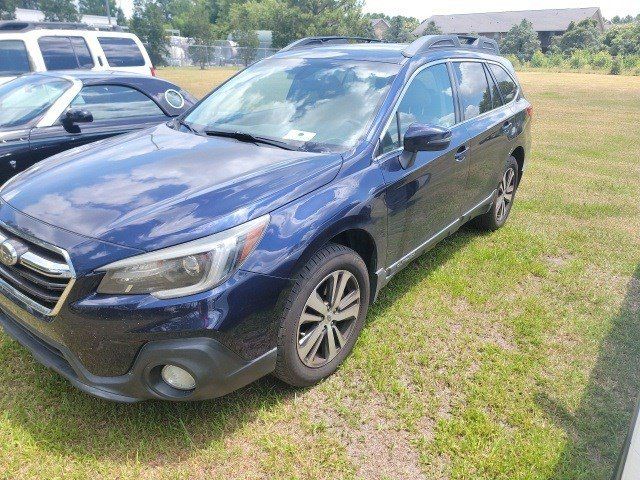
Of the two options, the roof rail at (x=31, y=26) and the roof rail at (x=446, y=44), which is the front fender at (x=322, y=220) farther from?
the roof rail at (x=31, y=26)

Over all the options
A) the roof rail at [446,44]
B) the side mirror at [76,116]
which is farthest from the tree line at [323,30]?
the roof rail at [446,44]

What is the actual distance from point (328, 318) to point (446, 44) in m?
2.61

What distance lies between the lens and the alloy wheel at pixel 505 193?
16.0ft

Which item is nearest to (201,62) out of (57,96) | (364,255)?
(57,96)

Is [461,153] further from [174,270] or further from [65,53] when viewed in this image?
[65,53]

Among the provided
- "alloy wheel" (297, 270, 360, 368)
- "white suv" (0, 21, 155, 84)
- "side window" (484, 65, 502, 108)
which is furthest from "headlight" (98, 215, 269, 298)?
"white suv" (0, 21, 155, 84)

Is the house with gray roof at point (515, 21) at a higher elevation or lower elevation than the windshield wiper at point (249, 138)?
higher

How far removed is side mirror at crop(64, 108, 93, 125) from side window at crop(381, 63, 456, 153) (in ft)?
10.2

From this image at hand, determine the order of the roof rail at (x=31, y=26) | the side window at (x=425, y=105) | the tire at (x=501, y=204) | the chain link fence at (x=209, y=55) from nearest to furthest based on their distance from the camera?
the side window at (x=425, y=105), the tire at (x=501, y=204), the roof rail at (x=31, y=26), the chain link fence at (x=209, y=55)

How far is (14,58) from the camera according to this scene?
8.43 m

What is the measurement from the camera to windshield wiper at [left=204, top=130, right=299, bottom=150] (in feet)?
9.45

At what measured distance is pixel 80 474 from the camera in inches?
84.0

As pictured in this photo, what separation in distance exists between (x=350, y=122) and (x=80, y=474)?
230cm

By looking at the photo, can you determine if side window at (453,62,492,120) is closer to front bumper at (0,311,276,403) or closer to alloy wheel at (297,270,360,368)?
alloy wheel at (297,270,360,368)
